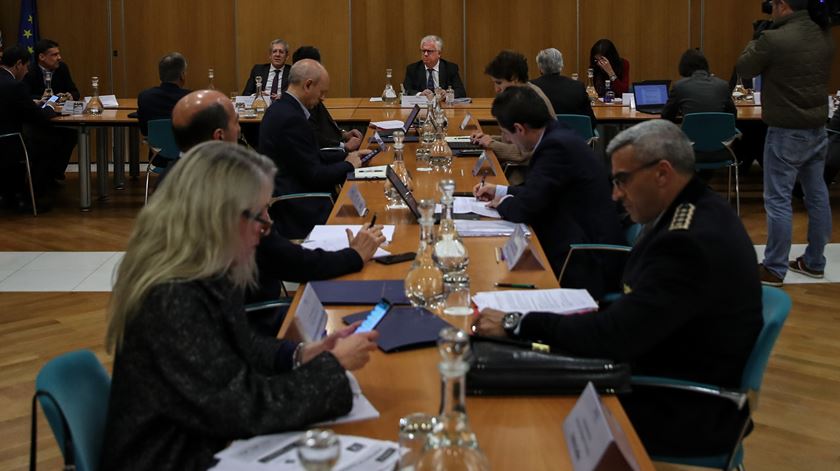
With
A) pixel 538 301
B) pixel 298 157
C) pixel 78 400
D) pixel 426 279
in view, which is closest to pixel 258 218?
pixel 78 400

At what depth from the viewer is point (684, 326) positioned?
2.44 m

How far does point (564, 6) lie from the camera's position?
10.9m

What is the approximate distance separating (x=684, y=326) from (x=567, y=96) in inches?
202

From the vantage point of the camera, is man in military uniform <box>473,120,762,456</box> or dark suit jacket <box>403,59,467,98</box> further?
dark suit jacket <box>403,59,467,98</box>

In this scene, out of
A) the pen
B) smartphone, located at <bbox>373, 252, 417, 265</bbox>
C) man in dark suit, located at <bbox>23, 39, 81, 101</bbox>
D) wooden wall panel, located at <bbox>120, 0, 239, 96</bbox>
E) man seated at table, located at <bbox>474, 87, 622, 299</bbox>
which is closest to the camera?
the pen

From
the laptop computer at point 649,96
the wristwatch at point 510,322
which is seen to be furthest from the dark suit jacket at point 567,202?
the laptop computer at point 649,96

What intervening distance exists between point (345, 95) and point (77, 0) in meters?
2.95

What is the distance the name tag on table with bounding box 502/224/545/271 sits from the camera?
10.3ft

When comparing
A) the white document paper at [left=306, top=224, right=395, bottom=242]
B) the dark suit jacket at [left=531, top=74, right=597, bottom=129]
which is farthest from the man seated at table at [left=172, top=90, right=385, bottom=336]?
the dark suit jacket at [left=531, top=74, right=597, bottom=129]

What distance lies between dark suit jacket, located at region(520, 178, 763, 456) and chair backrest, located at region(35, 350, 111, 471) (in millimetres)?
984

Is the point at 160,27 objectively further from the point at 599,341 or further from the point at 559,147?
the point at 599,341

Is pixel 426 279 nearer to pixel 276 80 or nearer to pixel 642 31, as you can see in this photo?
pixel 276 80

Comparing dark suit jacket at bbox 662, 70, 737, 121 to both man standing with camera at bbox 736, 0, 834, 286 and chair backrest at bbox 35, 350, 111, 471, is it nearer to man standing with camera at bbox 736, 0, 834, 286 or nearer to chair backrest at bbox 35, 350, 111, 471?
man standing with camera at bbox 736, 0, 834, 286

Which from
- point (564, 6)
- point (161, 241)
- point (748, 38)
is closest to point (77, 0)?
point (564, 6)
